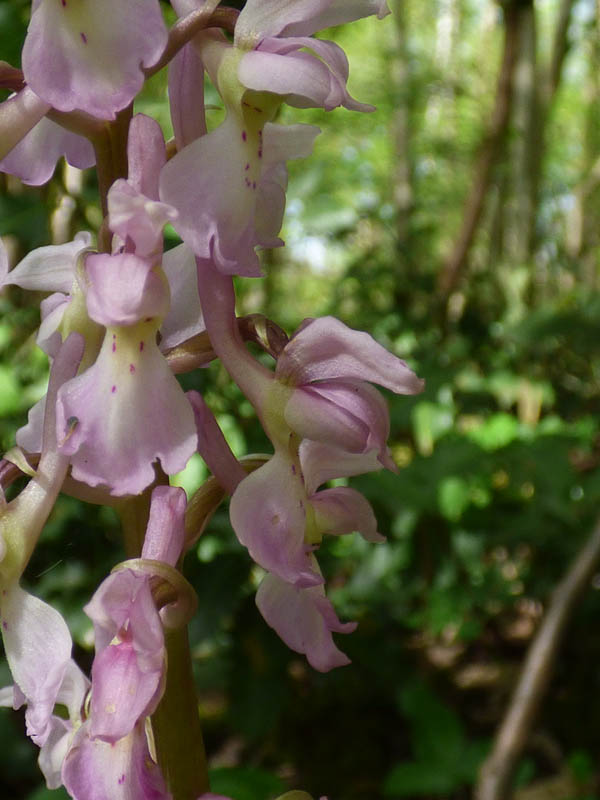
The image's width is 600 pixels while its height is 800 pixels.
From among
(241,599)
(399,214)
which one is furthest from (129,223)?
(399,214)

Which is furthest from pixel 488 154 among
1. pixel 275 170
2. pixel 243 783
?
pixel 275 170

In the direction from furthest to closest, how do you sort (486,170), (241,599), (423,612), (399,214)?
(399,214), (486,170), (423,612), (241,599)

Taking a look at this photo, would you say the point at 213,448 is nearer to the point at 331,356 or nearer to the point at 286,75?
the point at 331,356

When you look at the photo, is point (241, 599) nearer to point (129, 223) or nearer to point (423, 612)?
point (423, 612)

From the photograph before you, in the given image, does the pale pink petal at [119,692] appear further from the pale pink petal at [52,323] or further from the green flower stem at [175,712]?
the pale pink petal at [52,323]

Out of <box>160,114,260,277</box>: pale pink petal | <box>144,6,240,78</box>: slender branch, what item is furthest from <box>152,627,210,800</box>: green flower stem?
<box>144,6,240,78</box>: slender branch

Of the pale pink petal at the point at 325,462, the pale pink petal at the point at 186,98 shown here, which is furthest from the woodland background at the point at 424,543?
the pale pink petal at the point at 186,98
